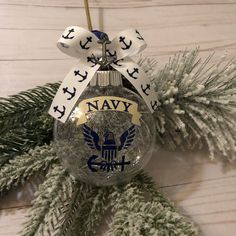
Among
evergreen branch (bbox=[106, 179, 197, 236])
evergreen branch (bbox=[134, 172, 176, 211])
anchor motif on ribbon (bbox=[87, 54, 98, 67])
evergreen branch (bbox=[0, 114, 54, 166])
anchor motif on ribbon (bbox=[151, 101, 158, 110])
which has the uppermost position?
anchor motif on ribbon (bbox=[87, 54, 98, 67])

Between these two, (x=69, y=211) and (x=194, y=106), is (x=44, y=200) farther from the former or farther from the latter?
(x=194, y=106)

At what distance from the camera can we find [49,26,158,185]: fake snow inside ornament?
57cm

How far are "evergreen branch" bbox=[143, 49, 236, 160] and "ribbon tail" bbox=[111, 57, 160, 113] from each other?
53 mm

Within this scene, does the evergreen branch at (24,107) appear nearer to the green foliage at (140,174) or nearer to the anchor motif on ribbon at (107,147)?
the green foliage at (140,174)

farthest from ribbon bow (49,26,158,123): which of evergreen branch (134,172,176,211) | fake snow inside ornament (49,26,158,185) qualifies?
evergreen branch (134,172,176,211)

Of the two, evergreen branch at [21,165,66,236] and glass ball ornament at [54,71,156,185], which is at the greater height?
glass ball ornament at [54,71,156,185]

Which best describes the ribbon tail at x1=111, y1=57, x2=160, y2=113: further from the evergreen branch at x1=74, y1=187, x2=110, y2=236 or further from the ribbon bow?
the evergreen branch at x1=74, y1=187, x2=110, y2=236

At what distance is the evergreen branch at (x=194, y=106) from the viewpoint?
66cm

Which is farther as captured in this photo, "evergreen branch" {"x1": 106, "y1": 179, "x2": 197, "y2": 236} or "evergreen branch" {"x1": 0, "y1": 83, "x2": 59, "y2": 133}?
"evergreen branch" {"x1": 0, "y1": 83, "x2": 59, "y2": 133}

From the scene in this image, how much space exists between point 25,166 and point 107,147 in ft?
0.41

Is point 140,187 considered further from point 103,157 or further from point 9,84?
point 9,84

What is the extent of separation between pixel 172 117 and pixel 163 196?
13 centimetres

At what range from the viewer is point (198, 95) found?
0.67 metres

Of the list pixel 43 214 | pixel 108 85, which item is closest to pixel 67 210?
pixel 43 214
